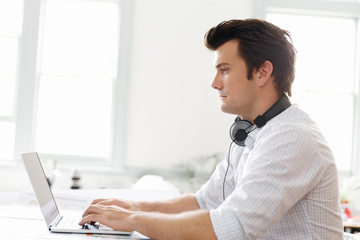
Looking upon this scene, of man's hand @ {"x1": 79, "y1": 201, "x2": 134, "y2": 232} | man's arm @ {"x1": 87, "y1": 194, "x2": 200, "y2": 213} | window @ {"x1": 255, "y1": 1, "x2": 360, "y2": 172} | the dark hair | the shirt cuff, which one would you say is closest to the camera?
the shirt cuff

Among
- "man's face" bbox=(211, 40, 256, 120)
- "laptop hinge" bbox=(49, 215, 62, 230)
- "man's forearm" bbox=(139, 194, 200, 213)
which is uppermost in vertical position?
"man's face" bbox=(211, 40, 256, 120)

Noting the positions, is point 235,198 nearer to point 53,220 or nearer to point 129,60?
point 53,220

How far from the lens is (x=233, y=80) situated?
5.31 ft

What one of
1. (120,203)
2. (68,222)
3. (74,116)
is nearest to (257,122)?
(120,203)

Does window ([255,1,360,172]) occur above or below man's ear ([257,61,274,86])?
above

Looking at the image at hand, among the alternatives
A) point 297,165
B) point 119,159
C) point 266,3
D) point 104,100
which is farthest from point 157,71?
point 297,165

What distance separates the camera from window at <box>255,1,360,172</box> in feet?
14.7

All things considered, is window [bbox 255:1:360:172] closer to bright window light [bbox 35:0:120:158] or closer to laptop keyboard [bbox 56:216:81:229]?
bright window light [bbox 35:0:120:158]

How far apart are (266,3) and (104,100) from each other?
1.64 m

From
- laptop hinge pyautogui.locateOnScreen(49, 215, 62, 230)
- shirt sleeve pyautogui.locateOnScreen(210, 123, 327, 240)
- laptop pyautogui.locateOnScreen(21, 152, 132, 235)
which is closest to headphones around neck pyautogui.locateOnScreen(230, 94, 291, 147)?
shirt sleeve pyautogui.locateOnScreen(210, 123, 327, 240)

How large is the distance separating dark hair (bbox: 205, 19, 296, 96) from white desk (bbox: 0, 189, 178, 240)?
0.65 m

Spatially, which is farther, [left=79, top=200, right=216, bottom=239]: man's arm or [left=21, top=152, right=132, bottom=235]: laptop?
[left=21, top=152, right=132, bottom=235]: laptop

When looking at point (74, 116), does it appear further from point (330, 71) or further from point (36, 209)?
point (36, 209)

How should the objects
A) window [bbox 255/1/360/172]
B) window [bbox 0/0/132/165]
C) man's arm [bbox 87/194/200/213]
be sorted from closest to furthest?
1. man's arm [bbox 87/194/200/213]
2. window [bbox 0/0/132/165]
3. window [bbox 255/1/360/172]
